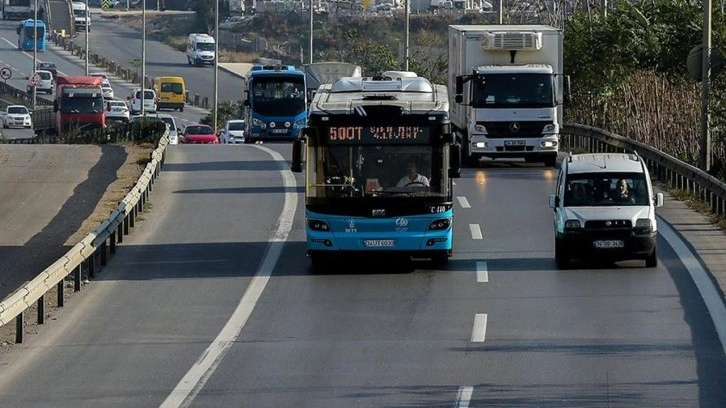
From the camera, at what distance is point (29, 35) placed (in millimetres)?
122562

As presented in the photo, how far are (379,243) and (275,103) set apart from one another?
116 ft

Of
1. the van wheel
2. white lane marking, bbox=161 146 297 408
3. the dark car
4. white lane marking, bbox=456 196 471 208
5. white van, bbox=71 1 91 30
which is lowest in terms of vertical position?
white lane marking, bbox=161 146 297 408

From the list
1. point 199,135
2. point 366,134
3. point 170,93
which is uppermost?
point 170,93

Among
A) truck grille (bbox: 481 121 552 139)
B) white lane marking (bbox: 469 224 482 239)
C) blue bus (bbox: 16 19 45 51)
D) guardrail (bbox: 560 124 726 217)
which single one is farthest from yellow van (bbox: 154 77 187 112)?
white lane marking (bbox: 469 224 482 239)

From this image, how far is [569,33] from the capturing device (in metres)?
53.8

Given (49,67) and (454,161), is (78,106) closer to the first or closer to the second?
(49,67)

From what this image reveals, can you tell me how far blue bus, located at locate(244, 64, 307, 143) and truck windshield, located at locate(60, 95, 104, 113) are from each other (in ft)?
55.8

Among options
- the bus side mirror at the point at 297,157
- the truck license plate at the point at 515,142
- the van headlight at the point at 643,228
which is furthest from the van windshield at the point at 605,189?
the truck license plate at the point at 515,142

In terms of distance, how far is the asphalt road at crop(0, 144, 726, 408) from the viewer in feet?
48.9

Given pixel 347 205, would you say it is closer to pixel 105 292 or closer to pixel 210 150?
pixel 105 292

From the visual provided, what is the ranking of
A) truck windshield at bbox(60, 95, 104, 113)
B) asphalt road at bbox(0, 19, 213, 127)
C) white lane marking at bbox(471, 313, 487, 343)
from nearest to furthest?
white lane marking at bbox(471, 313, 487, 343) → truck windshield at bbox(60, 95, 104, 113) → asphalt road at bbox(0, 19, 213, 127)

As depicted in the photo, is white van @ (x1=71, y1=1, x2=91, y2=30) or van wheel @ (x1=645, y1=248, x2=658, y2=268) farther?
white van @ (x1=71, y1=1, x2=91, y2=30)

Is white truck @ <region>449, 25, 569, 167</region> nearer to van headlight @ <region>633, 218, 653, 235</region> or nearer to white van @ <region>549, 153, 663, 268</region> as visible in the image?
white van @ <region>549, 153, 663, 268</region>

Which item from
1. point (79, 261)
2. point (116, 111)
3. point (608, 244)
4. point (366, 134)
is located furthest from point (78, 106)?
point (608, 244)
